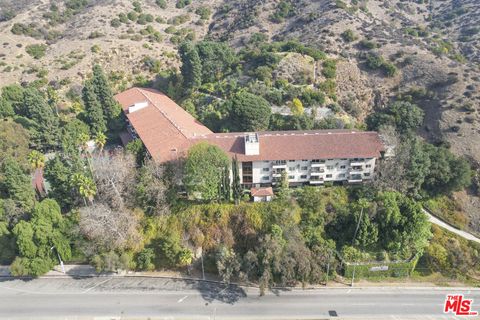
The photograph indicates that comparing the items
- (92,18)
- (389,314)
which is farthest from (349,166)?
(92,18)

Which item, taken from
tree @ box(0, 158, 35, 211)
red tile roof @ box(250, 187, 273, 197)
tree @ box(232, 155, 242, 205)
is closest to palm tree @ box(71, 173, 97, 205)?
tree @ box(0, 158, 35, 211)

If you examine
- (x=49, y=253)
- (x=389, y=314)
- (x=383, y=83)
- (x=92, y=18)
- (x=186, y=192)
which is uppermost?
(x=92, y=18)

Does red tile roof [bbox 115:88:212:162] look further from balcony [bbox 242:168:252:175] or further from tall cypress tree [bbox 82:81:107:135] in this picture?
balcony [bbox 242:168:252:175]

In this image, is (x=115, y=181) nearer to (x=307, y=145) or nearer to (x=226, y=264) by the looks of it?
(x=226, y=264)

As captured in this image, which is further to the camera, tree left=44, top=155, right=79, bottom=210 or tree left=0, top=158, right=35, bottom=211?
tree left=44, top=155, right=79, bottom=210

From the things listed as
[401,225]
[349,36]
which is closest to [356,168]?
[401,225]

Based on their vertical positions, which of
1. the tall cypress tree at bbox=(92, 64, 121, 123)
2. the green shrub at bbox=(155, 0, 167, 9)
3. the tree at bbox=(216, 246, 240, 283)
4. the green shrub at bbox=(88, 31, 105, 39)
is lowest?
the tree at bbox=(216, 246, 240, 283)

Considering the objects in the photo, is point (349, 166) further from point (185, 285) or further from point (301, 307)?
point (185, 285)
